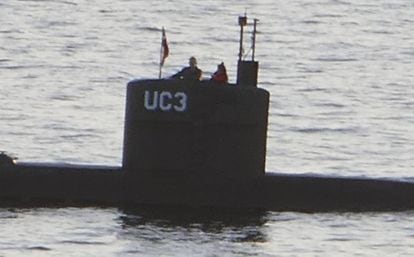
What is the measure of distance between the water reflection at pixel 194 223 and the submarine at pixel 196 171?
20 cm

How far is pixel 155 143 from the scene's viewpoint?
3462cm

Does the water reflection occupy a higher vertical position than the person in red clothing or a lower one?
lower

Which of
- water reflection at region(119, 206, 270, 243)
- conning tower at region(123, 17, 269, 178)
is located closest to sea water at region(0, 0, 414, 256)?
water reflection at region(119, 206, 270, 243)

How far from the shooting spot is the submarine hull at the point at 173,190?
114ft

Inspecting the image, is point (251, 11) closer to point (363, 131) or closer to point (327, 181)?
point (363, 131)

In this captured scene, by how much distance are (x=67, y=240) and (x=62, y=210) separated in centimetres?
208

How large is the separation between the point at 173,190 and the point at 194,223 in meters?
1.01

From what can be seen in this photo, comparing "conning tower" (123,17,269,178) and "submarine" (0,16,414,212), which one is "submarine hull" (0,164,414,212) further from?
"conning tower" (123,17,269,178)

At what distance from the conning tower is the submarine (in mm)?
16

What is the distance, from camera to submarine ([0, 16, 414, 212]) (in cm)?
3450

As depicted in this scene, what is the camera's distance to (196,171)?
34750 mm

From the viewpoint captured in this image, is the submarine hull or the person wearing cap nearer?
the person wearing cap

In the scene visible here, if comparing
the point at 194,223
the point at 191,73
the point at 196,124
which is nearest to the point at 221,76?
the point at 191,73

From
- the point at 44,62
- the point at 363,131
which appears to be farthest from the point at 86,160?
the point at 44,62
